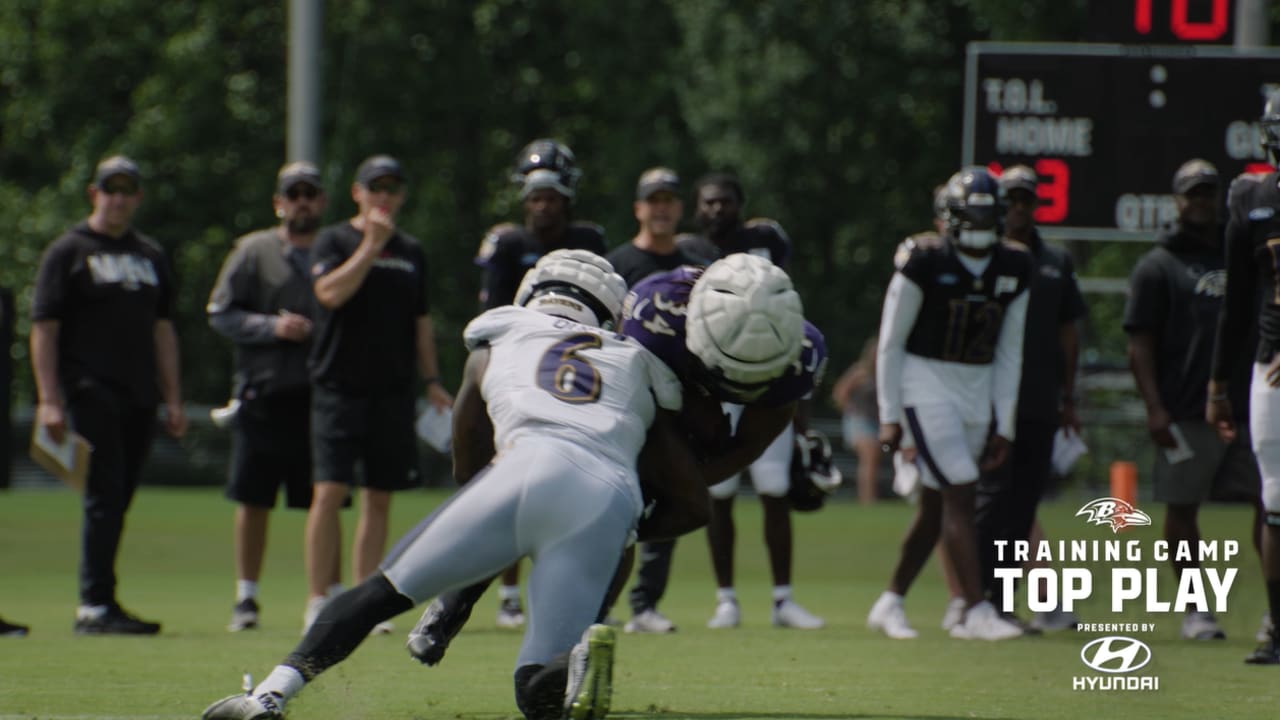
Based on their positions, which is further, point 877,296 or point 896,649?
point 877,296

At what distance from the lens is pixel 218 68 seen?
113ft

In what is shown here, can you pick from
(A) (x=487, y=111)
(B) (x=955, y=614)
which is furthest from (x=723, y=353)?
(A) (x=487, y=111)

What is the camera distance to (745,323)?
5.28 m

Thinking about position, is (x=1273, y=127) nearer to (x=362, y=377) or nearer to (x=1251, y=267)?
(x=1251, y=267)

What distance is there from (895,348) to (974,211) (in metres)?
0.73

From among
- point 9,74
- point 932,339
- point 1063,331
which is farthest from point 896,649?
point 9,74

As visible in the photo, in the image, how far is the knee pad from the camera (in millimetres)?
5055

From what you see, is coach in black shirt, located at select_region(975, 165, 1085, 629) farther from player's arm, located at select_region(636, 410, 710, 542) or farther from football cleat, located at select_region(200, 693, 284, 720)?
football cleat, located at select_region(200, 693, 284, 720)

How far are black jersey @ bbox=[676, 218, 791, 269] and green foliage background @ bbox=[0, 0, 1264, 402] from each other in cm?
2324

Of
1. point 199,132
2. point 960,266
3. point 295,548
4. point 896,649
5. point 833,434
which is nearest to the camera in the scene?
point 896,649

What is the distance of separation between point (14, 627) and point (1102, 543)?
5.85 metres

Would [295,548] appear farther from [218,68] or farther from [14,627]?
[218,68]

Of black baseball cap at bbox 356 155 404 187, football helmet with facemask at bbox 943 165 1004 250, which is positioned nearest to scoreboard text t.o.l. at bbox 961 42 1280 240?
football helmet with facemask at bbox 943 165 1004 250

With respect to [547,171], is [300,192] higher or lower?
lower
